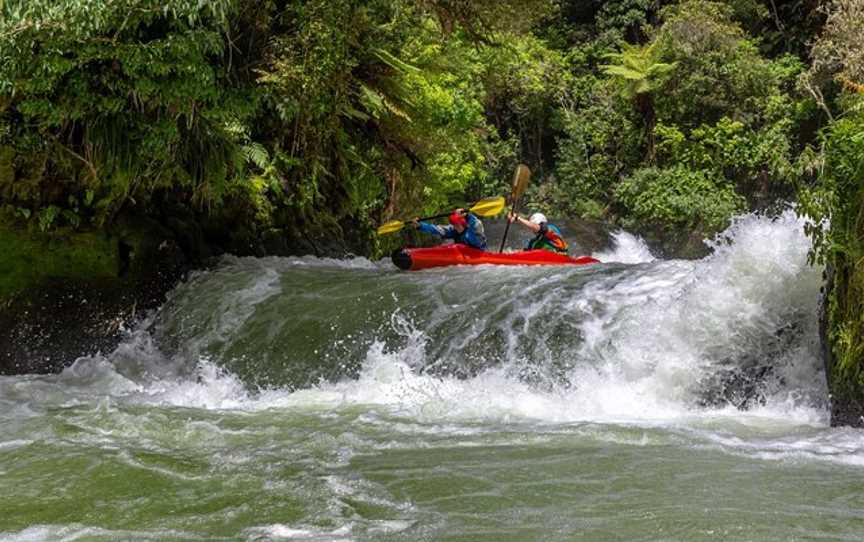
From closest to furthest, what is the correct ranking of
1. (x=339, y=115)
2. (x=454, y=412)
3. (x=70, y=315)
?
(x=454, y=412), (x=70, y=315), (x=339, y=115)

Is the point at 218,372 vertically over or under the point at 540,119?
under

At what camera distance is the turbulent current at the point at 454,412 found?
3.73m

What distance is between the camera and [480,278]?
8914mm

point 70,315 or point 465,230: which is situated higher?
point 465,230

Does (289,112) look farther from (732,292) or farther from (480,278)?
(732,292)

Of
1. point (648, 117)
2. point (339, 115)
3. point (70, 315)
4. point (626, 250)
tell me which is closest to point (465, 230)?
point (339, 115)

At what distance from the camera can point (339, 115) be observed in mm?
11227

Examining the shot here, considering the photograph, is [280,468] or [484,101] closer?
[280,468]

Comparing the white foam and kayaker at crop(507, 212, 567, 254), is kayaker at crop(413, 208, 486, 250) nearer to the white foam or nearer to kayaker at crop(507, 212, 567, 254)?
kayaker at crop(507, 212, 567, 254)

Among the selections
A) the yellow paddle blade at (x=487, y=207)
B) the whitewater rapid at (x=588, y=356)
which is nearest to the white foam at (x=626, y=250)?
the yellow paddle blade at (x=487, y=207)

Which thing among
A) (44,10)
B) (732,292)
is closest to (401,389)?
(732,292)

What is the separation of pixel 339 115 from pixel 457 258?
2217 millimetres

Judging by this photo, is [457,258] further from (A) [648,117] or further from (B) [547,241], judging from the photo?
(A) [648,117]

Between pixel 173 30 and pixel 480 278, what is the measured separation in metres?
3.49
